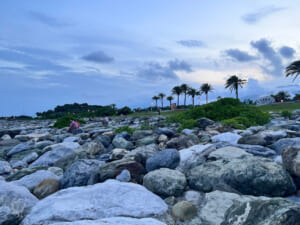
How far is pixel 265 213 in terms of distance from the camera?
1.86 meters

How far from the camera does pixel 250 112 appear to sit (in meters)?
11.2

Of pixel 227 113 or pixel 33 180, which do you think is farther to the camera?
pixel 227 113

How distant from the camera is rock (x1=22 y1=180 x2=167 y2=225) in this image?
2539mm

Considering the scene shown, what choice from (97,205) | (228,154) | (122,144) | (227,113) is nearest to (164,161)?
(228,154)

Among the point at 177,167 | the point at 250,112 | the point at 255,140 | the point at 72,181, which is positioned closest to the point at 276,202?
the point at 177,167

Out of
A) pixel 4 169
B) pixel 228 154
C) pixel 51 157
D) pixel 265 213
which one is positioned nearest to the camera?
pixel 265 213

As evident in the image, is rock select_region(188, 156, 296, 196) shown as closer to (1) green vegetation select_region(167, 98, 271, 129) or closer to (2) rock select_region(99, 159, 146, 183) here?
(2) rock select_region(99, 159, 146, 183)

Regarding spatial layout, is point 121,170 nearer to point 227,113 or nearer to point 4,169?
point 4,169

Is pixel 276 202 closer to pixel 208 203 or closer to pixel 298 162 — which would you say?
pixel 208 203

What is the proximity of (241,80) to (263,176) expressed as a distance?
189 feet

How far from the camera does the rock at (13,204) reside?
2.60 meters

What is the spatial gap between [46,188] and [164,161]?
1.98m

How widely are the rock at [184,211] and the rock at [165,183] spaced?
438 mm

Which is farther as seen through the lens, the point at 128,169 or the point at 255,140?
the point at 255,140
